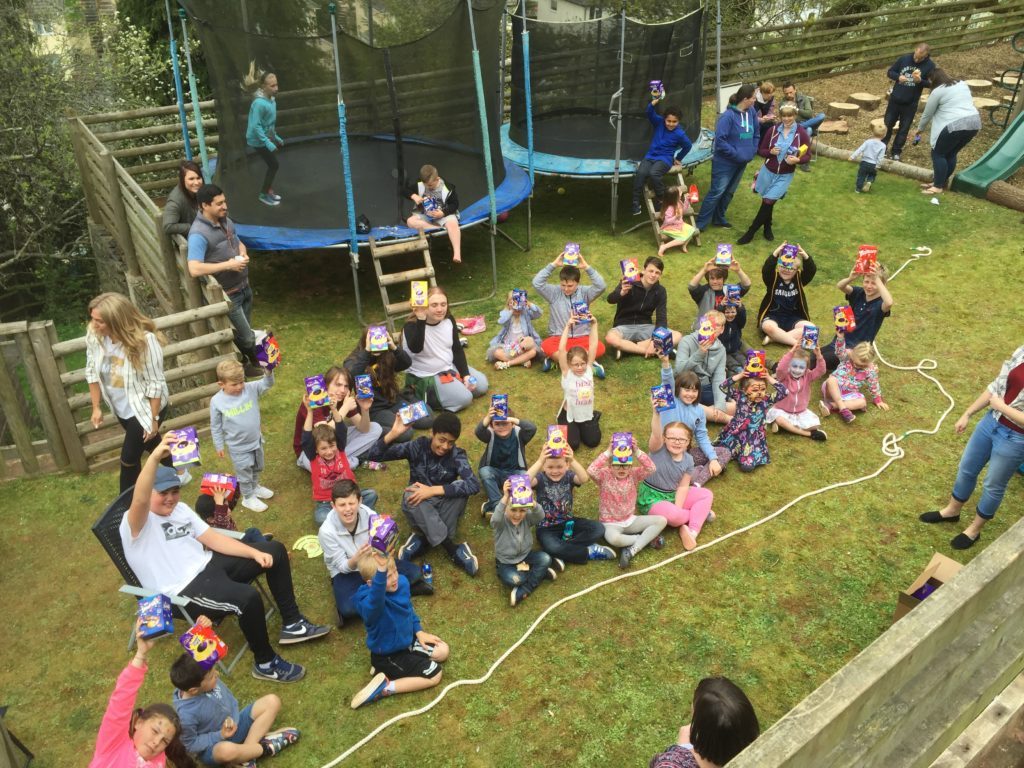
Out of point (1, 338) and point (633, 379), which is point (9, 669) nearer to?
point (1, 338)

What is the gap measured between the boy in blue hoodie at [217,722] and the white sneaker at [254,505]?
2.06 metres

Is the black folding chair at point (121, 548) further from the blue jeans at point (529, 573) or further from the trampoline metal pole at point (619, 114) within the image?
the trampoline metal pole at point (619, 114)

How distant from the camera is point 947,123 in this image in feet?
37.6

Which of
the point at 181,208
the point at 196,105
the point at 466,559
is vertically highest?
the point at 196,105

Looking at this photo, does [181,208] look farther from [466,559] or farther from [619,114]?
[619,114]

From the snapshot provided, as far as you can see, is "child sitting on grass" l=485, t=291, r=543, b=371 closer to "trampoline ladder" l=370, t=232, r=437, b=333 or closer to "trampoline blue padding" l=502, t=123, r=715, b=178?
"trampoline ladder" l=370, t=232, r=437, b=333

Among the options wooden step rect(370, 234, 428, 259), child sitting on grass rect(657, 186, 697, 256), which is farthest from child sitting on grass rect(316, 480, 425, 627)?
child sitting on grass rect(657, 186, 697, 256)

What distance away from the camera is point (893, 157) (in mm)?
13055

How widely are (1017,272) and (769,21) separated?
12711mm

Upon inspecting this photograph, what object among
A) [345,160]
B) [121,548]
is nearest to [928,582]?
[121,548]

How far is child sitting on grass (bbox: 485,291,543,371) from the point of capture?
26.7ft

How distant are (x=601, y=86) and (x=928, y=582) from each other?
850 cm

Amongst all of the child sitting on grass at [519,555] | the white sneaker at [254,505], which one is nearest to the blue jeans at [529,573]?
the child sitting on grass at [519,555]

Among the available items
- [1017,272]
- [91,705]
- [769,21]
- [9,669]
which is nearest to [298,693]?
[91,705]
